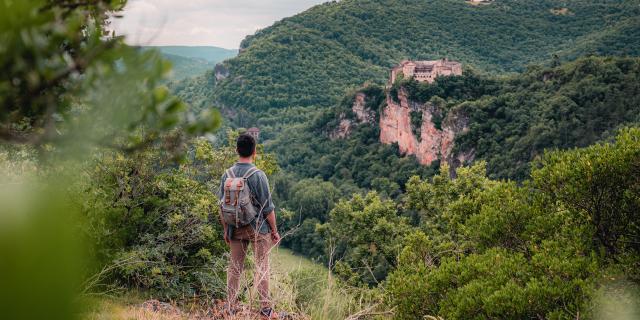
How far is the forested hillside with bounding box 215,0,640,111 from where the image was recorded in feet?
257

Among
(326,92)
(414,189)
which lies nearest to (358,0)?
(326,92)

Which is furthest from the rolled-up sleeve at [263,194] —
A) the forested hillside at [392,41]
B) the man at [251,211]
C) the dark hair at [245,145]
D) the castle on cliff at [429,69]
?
the forested hillside at [392,41]

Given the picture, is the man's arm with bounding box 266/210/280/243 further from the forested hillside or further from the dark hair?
the forested hillside

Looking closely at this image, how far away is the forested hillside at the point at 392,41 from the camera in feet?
257

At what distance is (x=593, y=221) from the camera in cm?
504

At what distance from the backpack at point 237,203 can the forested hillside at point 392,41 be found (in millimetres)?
67611

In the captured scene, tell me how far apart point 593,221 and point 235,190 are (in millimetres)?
3572

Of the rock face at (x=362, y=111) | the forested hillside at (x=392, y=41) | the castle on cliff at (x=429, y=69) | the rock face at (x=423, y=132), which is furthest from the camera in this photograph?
the forested hillside at (x=392, y=41)

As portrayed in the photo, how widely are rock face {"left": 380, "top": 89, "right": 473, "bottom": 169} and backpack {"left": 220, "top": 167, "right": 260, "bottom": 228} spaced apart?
34.6 metres

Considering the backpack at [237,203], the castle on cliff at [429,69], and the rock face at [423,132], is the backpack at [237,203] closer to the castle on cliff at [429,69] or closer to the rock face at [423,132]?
the rock face at [423,132]

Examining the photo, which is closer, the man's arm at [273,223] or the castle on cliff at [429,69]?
the man's arm at [273,223]

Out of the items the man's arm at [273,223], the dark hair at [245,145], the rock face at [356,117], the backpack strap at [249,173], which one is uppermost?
the dark hair at [245,145]

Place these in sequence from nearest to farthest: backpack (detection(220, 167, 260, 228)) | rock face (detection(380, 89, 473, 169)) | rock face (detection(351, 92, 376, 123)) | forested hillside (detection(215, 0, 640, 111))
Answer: backpack (detection(220, 167, 260, 228)) → rock face (detection(380, 89, 473, 169)) → rock face (detection(351, 92, 376, 123)) → forested hillside (detection(215, 0, 640, 111))

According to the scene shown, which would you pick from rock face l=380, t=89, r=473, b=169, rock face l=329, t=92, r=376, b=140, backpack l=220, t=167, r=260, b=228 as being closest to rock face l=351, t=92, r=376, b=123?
rock face l=329, t=92, r=376, b=140
